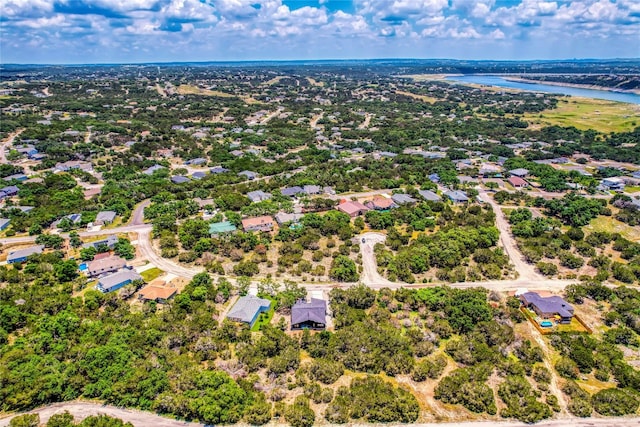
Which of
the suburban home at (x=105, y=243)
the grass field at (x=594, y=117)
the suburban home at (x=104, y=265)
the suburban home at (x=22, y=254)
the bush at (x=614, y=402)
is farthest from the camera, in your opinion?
the grass field at (x=594, y=117)

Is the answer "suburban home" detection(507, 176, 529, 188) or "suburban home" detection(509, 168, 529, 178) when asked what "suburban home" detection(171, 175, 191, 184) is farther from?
"suburban home" detection(509, 168, 529, 178)

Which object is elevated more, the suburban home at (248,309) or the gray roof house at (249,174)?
the gray roof house at (249,174)

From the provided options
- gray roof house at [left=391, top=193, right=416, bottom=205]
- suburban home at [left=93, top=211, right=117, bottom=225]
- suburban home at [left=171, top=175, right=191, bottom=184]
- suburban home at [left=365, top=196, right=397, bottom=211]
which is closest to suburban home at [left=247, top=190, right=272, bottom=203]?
suburban home at [left=171, top=175, right=191, bottom=184]

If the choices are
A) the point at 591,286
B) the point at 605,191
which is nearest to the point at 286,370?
the point at 591,286

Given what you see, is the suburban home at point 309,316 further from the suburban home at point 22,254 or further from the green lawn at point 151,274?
the suburban home at point 22,254

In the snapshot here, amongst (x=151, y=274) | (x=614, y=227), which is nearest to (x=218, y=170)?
(x=151, y=274)

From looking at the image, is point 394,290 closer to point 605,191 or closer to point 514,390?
point 514,390

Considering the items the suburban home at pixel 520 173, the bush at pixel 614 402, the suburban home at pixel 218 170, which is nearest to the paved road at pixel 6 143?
the suburban home at pixel 218 170
